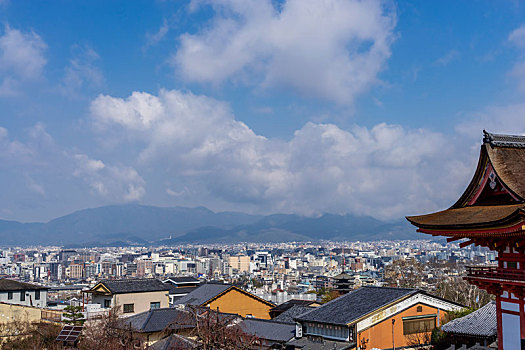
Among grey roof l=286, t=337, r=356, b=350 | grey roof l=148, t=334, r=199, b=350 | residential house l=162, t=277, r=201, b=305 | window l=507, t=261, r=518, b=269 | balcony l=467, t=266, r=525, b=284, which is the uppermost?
window l=507, t=261, r=518, b=269

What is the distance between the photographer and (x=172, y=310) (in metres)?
29.2

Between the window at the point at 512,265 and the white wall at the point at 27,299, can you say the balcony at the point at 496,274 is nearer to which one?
the window at the point at 512,265

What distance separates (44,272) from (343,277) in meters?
177

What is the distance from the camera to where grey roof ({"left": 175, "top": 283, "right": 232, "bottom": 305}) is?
3551 cm

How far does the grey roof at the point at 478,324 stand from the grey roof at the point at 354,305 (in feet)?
8.59

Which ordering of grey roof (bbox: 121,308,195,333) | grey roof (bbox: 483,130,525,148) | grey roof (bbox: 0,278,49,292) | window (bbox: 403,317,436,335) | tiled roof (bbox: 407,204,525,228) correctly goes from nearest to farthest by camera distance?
tiled roof (bbox: 407,204,525,228) < grey roof (bbox: 483,130,525,148) < window (bbox: 403,317,436,335) < grey roof (bbox: 121,308,195,333) < grey roof (bbox: 0,278,49,292)

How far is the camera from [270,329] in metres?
27.1

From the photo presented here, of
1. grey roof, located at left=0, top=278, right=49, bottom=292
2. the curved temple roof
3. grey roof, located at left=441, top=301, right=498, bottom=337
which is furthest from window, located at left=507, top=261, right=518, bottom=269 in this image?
grey roof, located at left=0, top=278, right=49, bottom=292

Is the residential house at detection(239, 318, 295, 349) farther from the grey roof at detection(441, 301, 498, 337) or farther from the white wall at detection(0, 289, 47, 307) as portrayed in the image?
the white wall at detection(0, 289, 47, 307)

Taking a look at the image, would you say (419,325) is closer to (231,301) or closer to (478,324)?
(478,324)

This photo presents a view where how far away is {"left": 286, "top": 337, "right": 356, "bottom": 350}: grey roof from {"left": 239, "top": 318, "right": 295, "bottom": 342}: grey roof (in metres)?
0.81

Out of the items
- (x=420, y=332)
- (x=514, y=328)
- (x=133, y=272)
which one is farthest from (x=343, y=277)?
(x=133, y=272)

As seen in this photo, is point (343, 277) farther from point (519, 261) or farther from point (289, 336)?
point (519, 261)

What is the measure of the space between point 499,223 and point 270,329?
56.0 ft
